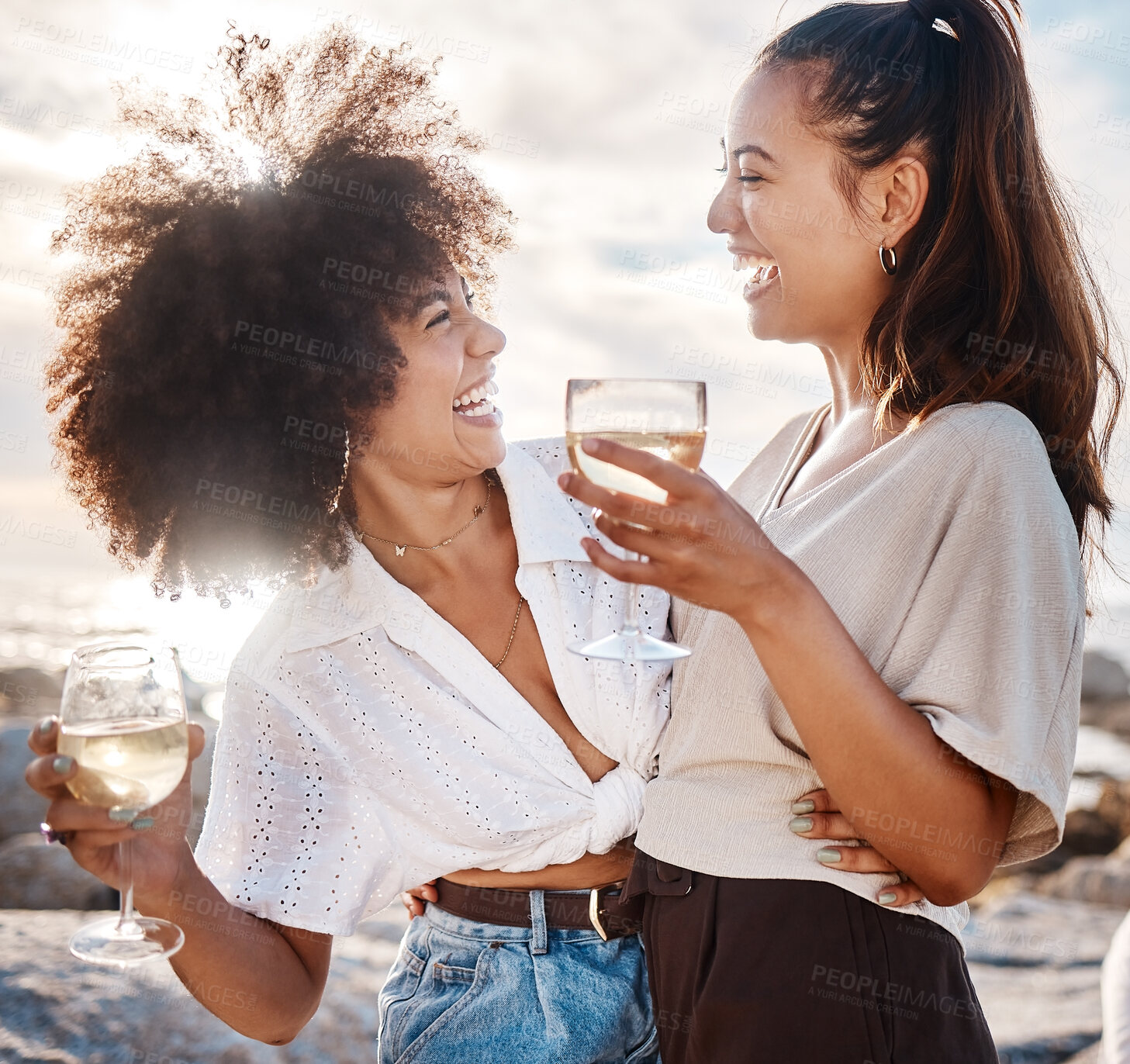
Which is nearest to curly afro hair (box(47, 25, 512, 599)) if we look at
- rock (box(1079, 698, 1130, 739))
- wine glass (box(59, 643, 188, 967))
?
wine glass (box(59, 643, 188, 967))

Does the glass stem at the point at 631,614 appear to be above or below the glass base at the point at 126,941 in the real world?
above

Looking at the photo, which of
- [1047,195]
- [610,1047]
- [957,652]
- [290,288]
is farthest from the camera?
[290,288]

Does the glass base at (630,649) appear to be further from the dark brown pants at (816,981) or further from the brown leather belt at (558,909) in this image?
the brown leather belt at (558,909)

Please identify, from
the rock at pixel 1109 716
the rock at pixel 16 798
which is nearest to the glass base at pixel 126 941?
the rock at pixel 16 798

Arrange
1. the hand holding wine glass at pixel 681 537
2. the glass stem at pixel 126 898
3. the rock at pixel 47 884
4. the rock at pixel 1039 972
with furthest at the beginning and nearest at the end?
the rock at pixel 47 884 < the rock at pixel 1039 972 < the glass stem at pixel 126 898 < the hand holding wine glass at pixel 681 537

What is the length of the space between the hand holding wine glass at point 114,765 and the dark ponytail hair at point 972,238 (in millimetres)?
1575

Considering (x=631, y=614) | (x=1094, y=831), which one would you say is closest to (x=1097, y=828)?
(x=1094, y=831)

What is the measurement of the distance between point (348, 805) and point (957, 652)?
5.05 feet

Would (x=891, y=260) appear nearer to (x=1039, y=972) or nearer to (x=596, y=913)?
(x=596, y=913)

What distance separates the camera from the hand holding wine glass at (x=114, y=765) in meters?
1.89

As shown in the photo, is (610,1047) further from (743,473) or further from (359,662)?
(743,473)

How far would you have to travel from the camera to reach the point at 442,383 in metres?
2.84

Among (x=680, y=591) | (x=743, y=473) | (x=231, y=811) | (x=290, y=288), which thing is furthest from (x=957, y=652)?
(x=290, y=288)

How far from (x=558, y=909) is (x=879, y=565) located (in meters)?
1.19
